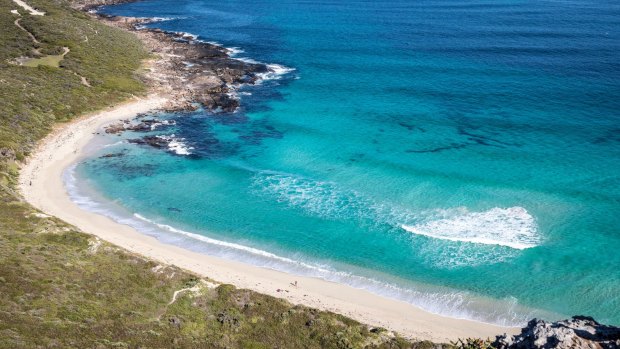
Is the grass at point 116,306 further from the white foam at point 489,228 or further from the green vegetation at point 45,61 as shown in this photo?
the green vegetation at point 45,61

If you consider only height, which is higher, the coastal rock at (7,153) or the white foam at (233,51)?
the white foam at (233,51)

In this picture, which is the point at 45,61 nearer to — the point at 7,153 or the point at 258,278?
the point at 7,153

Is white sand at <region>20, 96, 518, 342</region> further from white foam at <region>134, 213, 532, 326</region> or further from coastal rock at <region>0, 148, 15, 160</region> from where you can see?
coastal rock at <region>0, 148, 15, 160</region>

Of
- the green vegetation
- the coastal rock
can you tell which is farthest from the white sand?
the green vegetation

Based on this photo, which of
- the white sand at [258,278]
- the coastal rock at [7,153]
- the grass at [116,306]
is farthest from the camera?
the coastal rock at [7,153]

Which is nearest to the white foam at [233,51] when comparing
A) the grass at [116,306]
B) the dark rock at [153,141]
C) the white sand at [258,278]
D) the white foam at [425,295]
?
the dark rock at [153,141]

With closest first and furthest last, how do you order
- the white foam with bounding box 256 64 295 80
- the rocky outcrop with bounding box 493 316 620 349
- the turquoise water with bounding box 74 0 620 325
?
the rocky outcrop with bounding box 493 316 620 349
the turquoise water with bounding box 74 0 620 325
the white foam with bounding box 256 64 295 80

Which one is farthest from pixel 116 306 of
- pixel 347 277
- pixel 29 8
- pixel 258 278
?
pixel 29 8

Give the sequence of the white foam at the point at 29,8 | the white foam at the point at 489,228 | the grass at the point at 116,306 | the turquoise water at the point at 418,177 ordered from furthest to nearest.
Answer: the white foam at the point at 29,8
the white foam at the point at 489,228
the turquoise water at the point at 418,177
the grass at the point at 116,306
